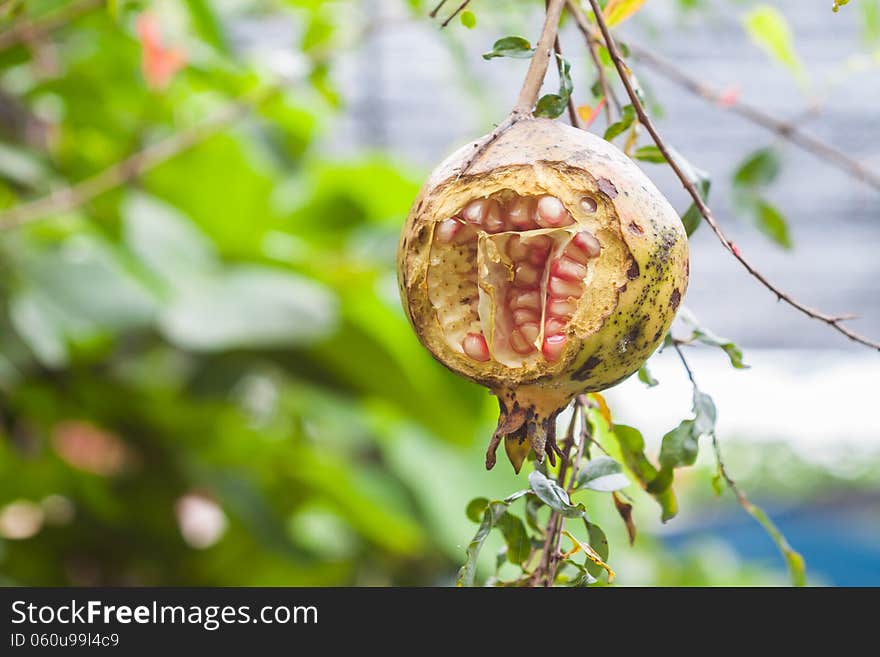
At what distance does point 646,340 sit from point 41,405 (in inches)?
44.7

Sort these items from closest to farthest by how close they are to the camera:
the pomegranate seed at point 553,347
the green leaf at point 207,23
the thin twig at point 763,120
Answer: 1. the pomegranate seed at point 553,347
2. the thin twig at point 763,120
3. the green leaf at point 207,23

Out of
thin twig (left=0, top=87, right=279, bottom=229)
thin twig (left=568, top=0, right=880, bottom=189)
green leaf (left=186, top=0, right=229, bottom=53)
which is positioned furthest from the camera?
thin twig (left=0, top=87, right=279, bottom=229)

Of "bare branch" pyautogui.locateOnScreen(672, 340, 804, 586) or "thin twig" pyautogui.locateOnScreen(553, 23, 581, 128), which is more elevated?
"thin twig" pyautogui.locateOnScreen(553, 23, 581, 128)

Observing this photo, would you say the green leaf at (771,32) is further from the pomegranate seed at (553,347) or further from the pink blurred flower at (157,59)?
the pink blurred flower at (157,59)

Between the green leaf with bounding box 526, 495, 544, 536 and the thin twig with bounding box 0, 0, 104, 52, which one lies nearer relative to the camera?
the green leaf with bounding box 526, 495, 544, 536

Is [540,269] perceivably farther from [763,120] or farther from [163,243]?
[163,243]

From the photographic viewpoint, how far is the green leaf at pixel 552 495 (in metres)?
0.32

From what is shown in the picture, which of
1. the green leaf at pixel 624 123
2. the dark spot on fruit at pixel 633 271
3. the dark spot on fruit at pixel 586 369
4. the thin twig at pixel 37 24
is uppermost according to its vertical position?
the thin twig at pixel 37 24

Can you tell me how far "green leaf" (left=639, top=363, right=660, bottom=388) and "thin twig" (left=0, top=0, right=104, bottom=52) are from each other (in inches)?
19.3

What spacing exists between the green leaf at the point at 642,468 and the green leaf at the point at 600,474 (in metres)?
0.02

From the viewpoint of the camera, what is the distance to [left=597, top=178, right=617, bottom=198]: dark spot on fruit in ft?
0.99

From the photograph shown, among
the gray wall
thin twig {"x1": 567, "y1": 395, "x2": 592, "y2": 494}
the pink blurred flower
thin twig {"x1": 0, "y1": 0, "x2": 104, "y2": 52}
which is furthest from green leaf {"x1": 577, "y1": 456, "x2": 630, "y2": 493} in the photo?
the gray wall

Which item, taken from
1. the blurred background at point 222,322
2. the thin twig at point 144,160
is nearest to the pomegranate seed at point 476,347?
the blurred background at point 222,322

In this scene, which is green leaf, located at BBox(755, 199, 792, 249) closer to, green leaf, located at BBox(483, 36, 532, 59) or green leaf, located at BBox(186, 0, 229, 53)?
green leaf, located at BBox(483, 36, 532, 59)
